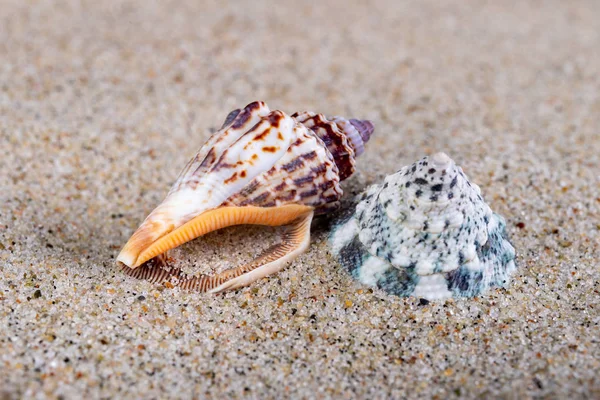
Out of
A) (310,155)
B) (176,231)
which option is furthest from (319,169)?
(176,231)

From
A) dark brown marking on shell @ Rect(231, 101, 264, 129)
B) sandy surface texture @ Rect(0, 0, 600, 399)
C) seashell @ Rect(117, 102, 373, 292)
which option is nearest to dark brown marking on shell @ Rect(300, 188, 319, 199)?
seashell @ Rect(117, 102, 373, 292)

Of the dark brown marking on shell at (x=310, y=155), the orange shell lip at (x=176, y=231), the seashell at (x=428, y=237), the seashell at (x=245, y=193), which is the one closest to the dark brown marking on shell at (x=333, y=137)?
the seashell at (x=245, y=193)

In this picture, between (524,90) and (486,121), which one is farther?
(524,90)

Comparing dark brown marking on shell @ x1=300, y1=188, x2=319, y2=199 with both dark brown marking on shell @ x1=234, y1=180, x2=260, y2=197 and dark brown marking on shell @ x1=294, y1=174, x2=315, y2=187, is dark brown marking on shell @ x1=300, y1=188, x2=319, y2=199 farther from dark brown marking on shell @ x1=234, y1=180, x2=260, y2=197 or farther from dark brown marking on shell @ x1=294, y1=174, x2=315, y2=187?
dark brown marking on shell @ x1=234, y1=180, x2=260, y2=197

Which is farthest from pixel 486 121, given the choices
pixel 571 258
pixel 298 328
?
pixel 298 328

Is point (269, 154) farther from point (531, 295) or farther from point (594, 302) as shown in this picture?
point (594, 302)

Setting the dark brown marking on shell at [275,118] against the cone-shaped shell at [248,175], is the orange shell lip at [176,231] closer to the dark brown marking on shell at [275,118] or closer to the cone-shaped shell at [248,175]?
the cone-shaped shell at [248,175]

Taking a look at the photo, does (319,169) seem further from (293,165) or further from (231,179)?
(231,179)
